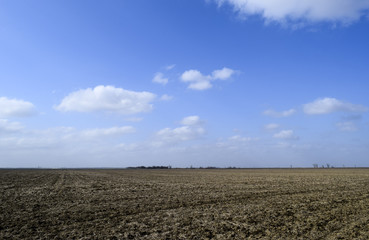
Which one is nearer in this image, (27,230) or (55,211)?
(27,230)

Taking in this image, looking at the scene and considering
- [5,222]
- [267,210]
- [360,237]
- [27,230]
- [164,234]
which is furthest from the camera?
[267,210]

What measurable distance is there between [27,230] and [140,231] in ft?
14.2

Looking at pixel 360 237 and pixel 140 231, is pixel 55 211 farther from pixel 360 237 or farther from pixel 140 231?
pixel 360 237

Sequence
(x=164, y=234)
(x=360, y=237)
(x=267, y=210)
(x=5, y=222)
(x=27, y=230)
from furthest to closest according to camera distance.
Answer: (x=267, y=210) → (x=5, y=222) → (x=27, y=230) → (x=164, y=234) → (x=360, y=237)

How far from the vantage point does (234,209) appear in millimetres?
14266

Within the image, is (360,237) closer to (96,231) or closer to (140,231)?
(140,231)

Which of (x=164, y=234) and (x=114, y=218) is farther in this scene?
(x=114, y=218)

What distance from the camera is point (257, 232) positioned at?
32.3 ft

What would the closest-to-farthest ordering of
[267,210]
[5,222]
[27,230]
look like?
1. [27,230]
2. [5,222]
3. [267,210]

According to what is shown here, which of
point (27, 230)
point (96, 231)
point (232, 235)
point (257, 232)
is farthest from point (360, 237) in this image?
point (27, 230)

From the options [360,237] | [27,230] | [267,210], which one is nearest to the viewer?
[360,237]

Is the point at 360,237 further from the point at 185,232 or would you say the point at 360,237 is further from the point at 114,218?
the point at 114,218

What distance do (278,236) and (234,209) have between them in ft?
16.5

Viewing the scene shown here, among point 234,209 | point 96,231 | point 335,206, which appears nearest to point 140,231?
point 96,231
